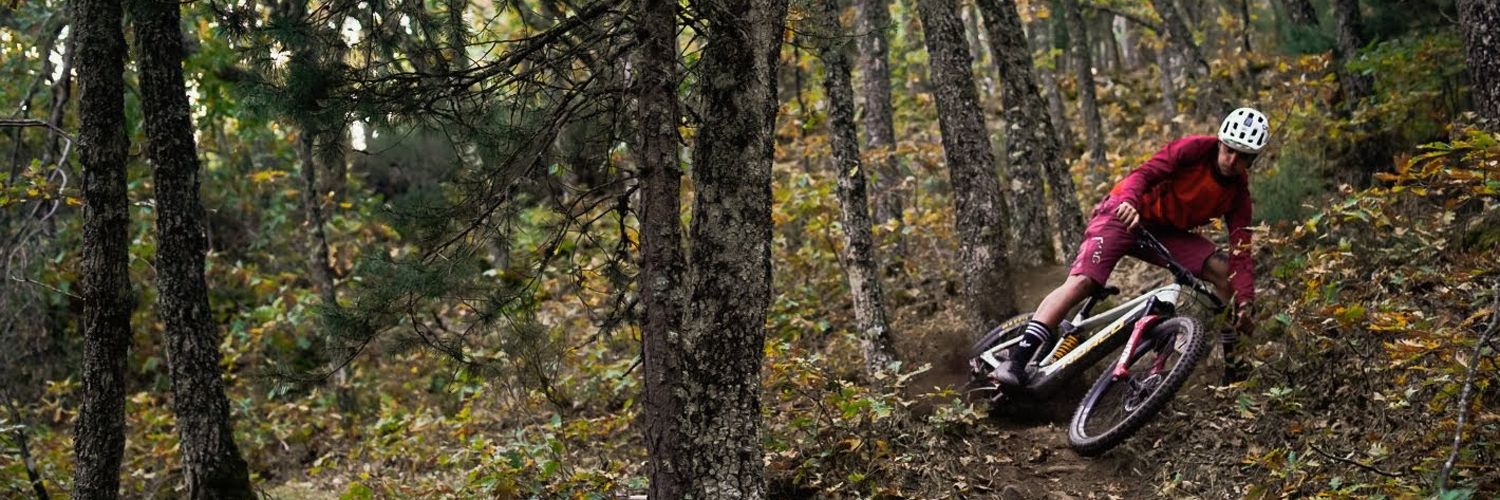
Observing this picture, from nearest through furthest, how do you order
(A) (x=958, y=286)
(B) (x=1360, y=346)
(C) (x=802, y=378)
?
(B) (x=1360, y=346) < (C) (x=802, y=378) < (A) (x=958, y=286)

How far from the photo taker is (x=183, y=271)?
24.1 ft

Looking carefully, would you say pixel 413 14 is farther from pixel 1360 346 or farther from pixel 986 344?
pixel 1360 346

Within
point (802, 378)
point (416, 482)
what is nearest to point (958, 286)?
point (802, 378)

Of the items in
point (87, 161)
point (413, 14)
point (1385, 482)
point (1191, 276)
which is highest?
point (413, 14)

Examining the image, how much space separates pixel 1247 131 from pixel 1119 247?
1.08 metres

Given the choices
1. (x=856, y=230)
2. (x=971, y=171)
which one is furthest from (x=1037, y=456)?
(x=971, y=171)

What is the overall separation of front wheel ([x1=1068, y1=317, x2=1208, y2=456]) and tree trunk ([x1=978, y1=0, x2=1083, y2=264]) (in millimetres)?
2867

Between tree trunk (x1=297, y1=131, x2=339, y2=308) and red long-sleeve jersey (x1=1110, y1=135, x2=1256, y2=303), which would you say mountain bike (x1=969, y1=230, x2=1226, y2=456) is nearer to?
red long-sleeve jersey (x1=1110, y1=135, x2=1256, y2=303)

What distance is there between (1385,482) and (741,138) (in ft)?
11.2

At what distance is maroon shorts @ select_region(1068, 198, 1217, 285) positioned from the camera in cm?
686

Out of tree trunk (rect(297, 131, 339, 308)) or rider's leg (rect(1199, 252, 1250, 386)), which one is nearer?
rider's leg (rect(1199, 252, 1250, 386))

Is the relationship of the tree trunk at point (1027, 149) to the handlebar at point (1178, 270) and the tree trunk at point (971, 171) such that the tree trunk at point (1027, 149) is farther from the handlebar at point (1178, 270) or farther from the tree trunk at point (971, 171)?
the handlebar at point (1178, 270)

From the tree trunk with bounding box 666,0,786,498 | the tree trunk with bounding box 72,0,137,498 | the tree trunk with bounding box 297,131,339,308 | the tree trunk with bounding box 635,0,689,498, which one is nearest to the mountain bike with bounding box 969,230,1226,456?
the tree trunk with bounding box 666,0,786,498

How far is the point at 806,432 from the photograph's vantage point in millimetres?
7156
